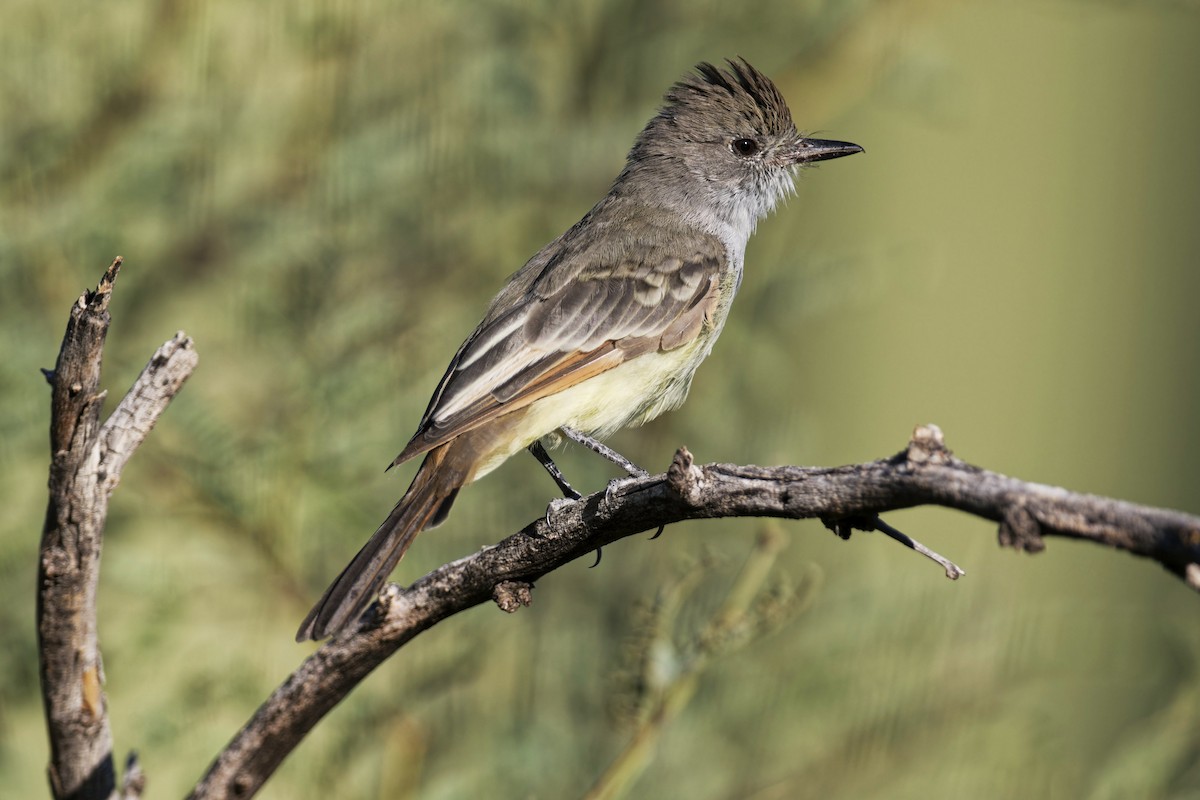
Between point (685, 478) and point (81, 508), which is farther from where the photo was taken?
point (81, 508)

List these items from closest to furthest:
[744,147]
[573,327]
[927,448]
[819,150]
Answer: [927,448] < [573,327] < [819,150] < [744,147]

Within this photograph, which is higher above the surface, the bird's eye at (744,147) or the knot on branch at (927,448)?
the bird's eye at (744,147)


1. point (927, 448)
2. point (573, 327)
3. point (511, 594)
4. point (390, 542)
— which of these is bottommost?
point (927, 448)

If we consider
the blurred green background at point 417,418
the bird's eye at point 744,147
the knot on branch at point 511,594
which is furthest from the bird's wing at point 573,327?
the knot on branch at point 511,594

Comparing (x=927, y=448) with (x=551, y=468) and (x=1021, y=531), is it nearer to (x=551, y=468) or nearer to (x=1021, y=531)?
(x=1021, y=531)

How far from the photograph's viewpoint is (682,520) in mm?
2043

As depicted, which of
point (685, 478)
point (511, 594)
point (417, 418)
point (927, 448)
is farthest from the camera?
point (417, 418)

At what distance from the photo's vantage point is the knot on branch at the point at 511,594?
224 centimetres

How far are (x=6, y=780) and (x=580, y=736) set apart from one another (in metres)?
1.72

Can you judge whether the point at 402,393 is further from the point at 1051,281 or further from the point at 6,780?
the point at 1051,281

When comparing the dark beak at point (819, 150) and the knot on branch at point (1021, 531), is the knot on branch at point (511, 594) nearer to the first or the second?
the knot on branch at point (1021, 531)

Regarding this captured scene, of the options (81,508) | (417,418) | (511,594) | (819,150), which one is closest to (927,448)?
(511,594)

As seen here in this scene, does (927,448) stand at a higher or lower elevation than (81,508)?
lower

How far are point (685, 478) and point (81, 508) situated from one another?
0.94m
